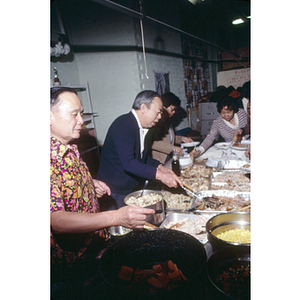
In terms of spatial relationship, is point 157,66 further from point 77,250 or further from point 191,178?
point 77,250

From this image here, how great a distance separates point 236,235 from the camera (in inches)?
54.7

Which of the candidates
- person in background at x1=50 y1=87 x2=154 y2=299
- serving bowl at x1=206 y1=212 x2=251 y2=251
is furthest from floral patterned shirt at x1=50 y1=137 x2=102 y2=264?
serving bowl at x1=206 y1=212 x2=251 y2=251

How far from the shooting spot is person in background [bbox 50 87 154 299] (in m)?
1.18

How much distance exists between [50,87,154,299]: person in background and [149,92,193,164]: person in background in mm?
2212

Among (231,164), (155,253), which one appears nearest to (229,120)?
(231,164)

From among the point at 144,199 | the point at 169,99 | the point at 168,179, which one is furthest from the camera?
the point at 169,99

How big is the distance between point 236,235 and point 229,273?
0.41 metres

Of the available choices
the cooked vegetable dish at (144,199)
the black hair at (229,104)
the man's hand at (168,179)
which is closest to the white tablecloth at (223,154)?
the black hair at (229,104)

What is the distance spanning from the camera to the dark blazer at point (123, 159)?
217cm

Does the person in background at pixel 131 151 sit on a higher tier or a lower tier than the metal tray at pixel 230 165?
higher

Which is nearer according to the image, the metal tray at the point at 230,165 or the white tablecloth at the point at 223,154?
the metal tray at the point at 230,165

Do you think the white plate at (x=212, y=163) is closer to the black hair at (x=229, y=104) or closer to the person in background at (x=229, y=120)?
the person in background at (x=229, y=120)

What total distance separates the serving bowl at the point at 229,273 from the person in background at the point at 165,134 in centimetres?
254

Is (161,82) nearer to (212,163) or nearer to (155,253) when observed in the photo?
(212,163)
